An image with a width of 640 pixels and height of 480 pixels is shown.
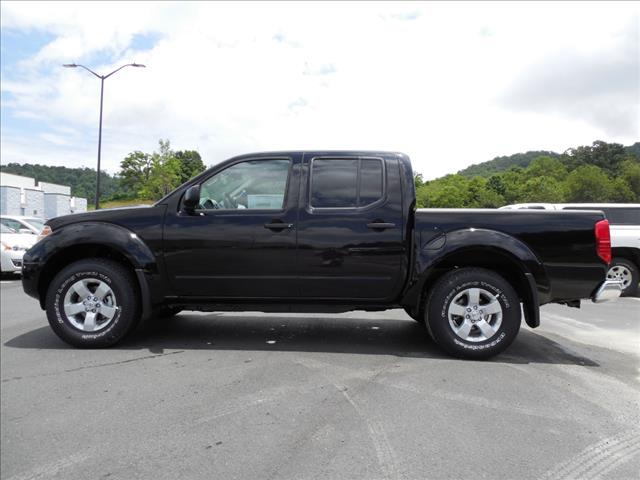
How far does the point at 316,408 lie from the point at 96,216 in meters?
2.93

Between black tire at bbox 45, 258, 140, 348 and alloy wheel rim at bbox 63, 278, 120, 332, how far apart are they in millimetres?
12

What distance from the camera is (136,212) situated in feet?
14.7

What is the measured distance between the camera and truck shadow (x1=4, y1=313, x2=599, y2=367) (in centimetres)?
446

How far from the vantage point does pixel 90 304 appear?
4.48 meters

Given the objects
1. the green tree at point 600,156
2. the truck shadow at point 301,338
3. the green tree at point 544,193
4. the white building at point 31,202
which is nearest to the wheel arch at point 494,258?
the truck shadow at point 301,338

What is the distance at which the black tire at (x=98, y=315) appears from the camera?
441cm

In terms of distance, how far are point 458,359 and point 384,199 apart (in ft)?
5.29

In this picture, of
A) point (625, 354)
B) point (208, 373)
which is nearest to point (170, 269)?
point (208, 373)

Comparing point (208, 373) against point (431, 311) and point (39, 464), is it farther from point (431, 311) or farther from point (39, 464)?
point (431, 311)

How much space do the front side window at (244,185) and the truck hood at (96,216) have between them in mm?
621

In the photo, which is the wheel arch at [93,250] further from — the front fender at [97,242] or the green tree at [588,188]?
the green tree at [588,188]

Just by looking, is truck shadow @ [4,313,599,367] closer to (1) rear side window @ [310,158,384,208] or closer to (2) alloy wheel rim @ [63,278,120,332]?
(2) alloy wheel rim @ [63,278,120,332]

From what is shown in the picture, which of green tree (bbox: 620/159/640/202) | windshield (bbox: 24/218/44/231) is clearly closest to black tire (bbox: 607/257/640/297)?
windshield (bbox: 24/218/44/231)

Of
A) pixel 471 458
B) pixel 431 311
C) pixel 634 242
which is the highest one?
pixel 634 242
